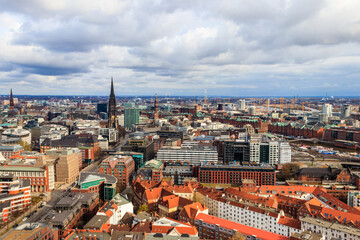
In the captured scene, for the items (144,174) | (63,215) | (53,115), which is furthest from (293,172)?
(53,115)

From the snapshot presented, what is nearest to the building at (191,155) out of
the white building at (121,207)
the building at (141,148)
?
the building at (141,148)

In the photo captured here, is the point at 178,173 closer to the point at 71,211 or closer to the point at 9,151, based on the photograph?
the point at 71,211

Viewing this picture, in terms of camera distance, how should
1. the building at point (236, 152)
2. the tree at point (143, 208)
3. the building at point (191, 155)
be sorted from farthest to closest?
1. the building at point (236, 152)
2. the building at point (191, 155)
3. the tree at point (143, 208)

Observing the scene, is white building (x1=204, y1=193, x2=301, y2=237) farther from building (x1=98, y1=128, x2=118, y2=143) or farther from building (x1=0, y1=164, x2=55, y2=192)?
building (x1=98, y1=128, x2=118, y2=143)

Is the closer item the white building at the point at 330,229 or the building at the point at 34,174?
the white building at the point at 330,229

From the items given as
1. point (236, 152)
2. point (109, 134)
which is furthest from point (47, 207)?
point (109, 134)

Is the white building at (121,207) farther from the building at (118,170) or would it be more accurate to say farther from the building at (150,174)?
the building at (118,170)

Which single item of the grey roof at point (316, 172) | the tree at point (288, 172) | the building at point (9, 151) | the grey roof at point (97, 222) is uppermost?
the building at point (9, 151)

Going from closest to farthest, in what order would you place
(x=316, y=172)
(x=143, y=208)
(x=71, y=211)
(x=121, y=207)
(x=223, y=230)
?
(x=223, y=230)
(x=71, y=211)
(x=121, y=207)
(x=143, y=208)
(x=316, y=172)
